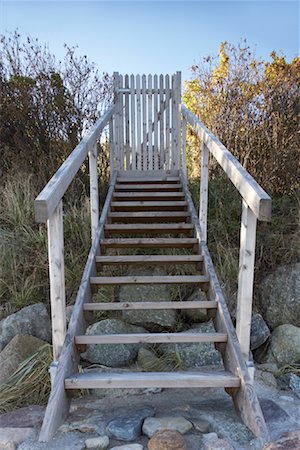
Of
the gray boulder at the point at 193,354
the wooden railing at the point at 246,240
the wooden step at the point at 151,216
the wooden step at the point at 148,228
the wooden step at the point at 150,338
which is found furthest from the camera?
the wooden step at the point at 151,216

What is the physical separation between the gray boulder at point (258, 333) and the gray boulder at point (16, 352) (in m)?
1.70

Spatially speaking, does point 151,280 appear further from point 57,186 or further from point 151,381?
point 57,186

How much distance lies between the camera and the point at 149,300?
371 cm

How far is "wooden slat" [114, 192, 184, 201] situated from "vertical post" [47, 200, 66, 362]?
2.20m

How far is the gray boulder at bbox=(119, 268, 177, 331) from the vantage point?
355 cm

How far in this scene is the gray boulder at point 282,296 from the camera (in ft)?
12.0

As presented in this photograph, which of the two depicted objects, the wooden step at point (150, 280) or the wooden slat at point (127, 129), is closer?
the wooden step at point (150, 280)

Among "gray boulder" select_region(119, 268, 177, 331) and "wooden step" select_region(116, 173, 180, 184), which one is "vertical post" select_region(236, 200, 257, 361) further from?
"wooden step" select_region(116, 173, 180, 184)

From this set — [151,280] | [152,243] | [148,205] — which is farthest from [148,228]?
[151,280]

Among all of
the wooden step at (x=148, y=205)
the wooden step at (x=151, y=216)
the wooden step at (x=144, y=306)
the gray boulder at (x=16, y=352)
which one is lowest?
the gray boulder at (x=16, y=352)

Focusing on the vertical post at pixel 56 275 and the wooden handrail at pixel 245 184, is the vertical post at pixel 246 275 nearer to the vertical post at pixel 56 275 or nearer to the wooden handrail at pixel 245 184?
the wooden handrail at pixel 245 184

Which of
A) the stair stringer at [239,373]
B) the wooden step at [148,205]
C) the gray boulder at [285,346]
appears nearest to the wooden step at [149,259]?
the stair stringer at [239,373]

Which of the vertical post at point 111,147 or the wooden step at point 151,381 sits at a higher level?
the vertical post at point 111,147

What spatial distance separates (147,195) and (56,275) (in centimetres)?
229
